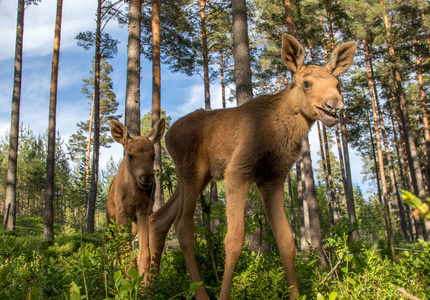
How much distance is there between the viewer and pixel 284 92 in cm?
365

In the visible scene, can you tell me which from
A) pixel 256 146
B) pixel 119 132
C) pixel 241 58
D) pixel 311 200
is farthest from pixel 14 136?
pixel 256 146

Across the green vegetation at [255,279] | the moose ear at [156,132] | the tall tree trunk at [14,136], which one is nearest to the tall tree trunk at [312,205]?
the moose ear at [156,132]

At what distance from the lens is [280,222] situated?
342 centimetres

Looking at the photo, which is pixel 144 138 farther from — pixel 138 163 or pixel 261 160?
pixel 261 160

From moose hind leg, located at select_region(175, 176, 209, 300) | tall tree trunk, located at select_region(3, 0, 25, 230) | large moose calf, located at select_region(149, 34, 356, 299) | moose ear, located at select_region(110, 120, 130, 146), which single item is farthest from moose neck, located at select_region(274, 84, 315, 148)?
tall tree trunk, located at select_region(3, 0, 25, 230)

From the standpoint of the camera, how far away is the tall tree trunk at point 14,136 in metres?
16.9

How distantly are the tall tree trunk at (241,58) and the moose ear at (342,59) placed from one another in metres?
3.70

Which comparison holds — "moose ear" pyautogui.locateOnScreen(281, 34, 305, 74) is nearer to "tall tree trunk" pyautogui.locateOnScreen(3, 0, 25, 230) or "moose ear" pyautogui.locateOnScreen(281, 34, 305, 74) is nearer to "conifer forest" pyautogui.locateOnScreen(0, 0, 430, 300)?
"conifer forest" pyautogui.locateOnScreen(0, 0, 430, 300)

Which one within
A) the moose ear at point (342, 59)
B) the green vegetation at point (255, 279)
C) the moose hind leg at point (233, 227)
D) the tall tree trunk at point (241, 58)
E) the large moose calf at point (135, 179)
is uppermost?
the tall tree trunk at point (241, 58)

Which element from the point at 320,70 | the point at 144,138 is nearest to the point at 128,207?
the point at 144,138

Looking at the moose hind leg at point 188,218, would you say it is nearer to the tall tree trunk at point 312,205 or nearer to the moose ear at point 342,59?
the moose ear at point 342,59

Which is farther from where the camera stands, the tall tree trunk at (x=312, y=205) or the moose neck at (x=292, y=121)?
the tall tree trunk at (x=312, y=205)

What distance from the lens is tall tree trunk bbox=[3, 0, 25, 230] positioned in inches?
666

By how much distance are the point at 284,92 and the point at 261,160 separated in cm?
94
